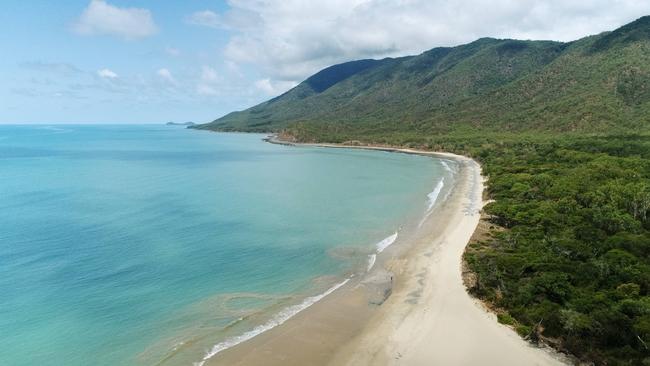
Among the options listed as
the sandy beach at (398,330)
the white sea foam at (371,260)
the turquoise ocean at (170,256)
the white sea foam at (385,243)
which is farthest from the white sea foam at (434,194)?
the sandy beach at (398,330)

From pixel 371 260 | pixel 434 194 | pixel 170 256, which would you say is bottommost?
pixel 434 194

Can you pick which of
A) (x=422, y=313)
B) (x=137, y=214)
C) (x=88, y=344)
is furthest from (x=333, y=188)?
(x=88, y=344)

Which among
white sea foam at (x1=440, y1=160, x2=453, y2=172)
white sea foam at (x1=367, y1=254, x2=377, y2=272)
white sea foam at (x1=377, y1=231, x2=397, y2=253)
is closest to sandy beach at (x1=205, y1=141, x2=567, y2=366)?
white sea foam at (x1=367, y1=254, x2=377, y2=272)

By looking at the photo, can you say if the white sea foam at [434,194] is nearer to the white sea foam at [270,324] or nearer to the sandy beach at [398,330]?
the sandy beach at [398,330]

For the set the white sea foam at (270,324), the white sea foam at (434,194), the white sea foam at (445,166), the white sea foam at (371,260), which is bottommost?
the white sea foam at (445,166)

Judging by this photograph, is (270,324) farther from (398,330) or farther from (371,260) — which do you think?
(371,260)

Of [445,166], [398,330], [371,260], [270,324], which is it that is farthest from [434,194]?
[270,324]
